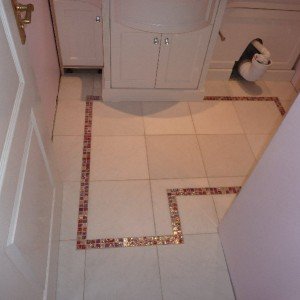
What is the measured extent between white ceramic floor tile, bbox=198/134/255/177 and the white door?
1.07m

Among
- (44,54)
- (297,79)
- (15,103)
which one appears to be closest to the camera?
(15,103)

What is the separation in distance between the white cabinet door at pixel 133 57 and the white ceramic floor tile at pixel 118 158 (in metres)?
0.44

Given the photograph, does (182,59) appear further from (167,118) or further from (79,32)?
(79,32)

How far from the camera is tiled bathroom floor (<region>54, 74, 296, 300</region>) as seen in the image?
1.44m

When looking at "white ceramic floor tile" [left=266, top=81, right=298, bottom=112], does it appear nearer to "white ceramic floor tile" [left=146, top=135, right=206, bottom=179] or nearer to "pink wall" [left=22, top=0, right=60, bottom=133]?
"white ceramic floor tile" [left=146, top=135, right=206, bottom=179]

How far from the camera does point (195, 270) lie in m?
1.49

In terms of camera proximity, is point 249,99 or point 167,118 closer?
point 167,118

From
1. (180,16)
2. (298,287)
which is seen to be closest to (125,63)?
(180,16)

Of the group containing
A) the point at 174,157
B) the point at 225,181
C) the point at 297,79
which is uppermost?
the point at 297,79

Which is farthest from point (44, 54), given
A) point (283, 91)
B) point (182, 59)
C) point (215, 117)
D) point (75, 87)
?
point (283, 91)

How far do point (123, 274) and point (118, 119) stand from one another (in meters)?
1.07

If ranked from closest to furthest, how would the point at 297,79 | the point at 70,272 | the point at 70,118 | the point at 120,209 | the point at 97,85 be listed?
the point at 70,272
the point at 120,209
the point at 70,118
the point at 97,85
the point at 297,79

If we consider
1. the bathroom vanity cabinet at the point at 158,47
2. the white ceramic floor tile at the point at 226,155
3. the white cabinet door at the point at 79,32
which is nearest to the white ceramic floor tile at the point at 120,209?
the white ceramic floor tile at the point at 226,155

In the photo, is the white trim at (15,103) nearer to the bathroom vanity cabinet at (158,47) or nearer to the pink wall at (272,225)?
the pink wall at (272,225)
